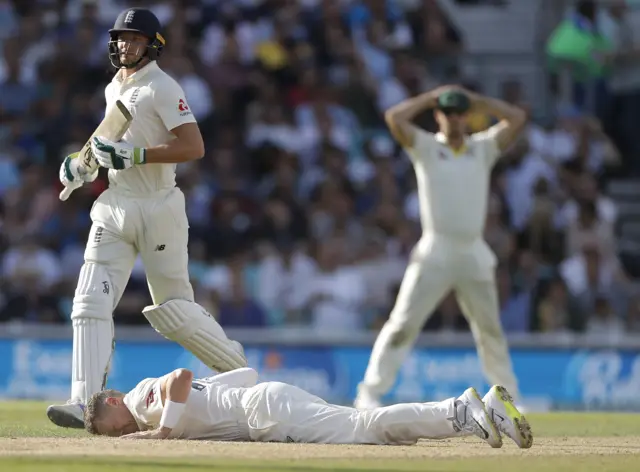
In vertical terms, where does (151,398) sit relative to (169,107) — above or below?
below

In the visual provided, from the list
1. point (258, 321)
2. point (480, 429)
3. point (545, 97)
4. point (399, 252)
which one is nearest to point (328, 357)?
point (258, 321)

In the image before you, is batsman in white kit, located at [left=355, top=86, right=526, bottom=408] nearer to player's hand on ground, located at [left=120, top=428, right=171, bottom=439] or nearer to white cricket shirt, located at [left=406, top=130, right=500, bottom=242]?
white cricket shirt, located at [left=406, top=130, right=500, bottom=242]

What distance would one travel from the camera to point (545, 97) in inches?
677

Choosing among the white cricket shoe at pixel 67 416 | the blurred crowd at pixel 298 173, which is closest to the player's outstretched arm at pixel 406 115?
the blurred crowd at pixel 298 173

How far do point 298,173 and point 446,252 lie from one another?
533cm

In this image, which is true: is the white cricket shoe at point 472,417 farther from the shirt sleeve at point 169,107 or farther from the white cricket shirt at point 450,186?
the white cricket shirt at point 450,186

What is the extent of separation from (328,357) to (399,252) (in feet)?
5.85

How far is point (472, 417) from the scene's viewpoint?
658 cm

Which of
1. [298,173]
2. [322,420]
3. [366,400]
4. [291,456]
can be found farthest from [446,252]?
[298,173]

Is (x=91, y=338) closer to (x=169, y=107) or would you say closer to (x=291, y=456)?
(x=169, y=107)

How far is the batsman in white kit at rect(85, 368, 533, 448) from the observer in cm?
661

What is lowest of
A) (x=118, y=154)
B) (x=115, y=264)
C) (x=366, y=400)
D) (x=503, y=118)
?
(x=366, y=400)

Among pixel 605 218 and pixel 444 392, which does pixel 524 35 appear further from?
pixel 444 392

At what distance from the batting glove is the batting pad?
2.73 feet
